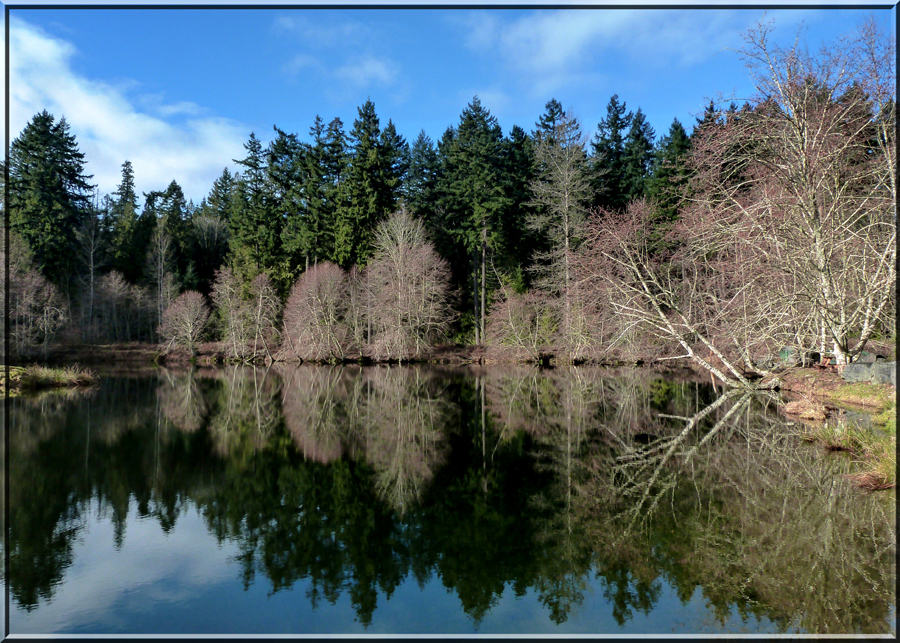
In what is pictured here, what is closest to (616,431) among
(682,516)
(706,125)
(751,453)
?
(751,453)

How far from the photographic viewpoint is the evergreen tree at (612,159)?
39.6 metres

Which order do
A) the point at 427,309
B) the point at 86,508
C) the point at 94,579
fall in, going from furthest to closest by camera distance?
the point at 427,309, the point at 86,508, the point at 94,579

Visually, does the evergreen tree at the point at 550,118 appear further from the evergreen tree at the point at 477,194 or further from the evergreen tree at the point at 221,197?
the evergreen tree at the point at 221,197

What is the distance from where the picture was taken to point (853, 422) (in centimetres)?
1035

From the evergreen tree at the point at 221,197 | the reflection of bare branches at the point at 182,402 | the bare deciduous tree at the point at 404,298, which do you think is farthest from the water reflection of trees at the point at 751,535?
the evergreen tree at the point at 221,197

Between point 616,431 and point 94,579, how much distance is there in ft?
32.1

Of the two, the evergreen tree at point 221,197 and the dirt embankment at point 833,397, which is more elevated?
the evergreen tree at point 221,197

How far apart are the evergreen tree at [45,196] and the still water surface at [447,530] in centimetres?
3851

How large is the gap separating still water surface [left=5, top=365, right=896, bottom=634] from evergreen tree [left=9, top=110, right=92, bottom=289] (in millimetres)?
38506

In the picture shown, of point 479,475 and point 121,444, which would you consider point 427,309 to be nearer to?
point 121,444

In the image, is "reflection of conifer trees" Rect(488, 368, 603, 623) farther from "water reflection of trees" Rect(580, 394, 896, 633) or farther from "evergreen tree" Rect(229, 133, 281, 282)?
"evergreen tree" Rect(229, 133, 281, 282)

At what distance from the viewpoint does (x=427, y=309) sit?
34156mm

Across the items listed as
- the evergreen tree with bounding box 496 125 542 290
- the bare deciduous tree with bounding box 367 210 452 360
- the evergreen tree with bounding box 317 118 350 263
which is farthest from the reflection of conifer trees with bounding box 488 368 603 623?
the evergreen tree with bounding box 317 118 350 263

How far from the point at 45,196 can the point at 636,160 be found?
1823 inches
